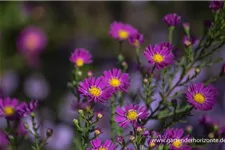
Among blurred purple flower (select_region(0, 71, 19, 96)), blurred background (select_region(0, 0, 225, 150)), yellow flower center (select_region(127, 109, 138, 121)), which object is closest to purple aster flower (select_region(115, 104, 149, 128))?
yellow flower center (select_region(127, 109, 138, 121))

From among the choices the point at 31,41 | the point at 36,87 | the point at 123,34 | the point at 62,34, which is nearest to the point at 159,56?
the point at 123,34

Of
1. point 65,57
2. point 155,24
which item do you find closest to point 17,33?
point 65,57

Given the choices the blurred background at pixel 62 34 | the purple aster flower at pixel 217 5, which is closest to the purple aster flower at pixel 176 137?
the purple aster flower at pixel 217 5

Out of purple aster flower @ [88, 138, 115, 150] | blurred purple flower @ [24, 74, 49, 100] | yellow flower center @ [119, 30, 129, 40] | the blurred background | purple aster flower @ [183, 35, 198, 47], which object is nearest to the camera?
purple aster flower @ [88, 138, 115, 150]

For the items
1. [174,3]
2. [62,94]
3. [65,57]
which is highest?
[174,3]

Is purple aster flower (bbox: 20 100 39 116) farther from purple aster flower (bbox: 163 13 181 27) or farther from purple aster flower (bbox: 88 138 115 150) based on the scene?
purple aster flower (bbox: 163 13 181 27)

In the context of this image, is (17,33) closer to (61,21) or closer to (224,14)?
(61,21)
